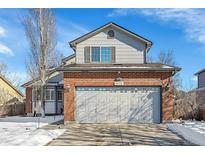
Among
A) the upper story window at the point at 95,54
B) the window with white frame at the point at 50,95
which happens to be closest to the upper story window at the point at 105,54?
the upper story window at the point at 95,54

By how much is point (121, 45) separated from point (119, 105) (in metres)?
5.24

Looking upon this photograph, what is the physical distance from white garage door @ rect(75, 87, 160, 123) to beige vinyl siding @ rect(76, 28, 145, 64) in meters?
3.75

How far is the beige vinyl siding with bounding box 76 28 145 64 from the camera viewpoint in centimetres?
2252

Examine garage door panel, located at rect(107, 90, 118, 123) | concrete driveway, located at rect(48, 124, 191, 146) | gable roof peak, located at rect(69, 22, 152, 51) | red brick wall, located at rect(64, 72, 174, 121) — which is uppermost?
gable roof peak, located at rect(69, 22, 152, 51)

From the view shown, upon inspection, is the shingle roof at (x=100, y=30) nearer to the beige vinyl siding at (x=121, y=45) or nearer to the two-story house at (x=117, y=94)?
the beige vinyl siding at (x=121, y=45)

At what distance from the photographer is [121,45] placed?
22.6 meters

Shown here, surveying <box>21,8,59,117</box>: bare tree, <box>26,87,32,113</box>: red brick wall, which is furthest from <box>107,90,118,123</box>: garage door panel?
<box>26,87,32,113</box>: red brick wall

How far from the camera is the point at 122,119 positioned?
19.3 m

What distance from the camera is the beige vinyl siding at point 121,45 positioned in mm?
22516

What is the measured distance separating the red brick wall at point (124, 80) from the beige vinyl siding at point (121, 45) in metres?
3.24

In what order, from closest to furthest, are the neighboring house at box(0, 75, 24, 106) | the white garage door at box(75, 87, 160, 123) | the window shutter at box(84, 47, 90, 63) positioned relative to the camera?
the white garage door at box(75, 87, 160, 123), the window shutter at box(84, 47, 90, 63), the neighboring house at box(0, 75, 24, 106)

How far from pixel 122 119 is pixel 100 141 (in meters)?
7.06

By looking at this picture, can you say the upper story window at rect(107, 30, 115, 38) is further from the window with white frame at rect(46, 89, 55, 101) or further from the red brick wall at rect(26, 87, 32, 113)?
the red brick wall at rect(26, 87, 32, 113)
